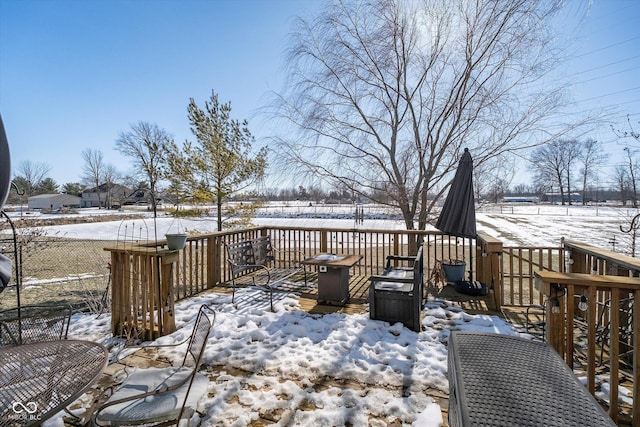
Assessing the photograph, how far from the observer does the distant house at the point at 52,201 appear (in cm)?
4556

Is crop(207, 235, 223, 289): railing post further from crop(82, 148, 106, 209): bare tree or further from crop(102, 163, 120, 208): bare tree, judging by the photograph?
crop(102, 163, 120, 208): bare tree

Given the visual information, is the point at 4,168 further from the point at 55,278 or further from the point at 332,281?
the point at 55,278

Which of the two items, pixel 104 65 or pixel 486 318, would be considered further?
pixel 104 65

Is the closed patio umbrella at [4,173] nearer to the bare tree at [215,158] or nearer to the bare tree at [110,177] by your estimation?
the bare tree at [215,158]

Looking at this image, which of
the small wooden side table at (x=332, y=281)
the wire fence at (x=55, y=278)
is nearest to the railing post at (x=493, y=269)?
the small wooden side table at (x=332, y=281)

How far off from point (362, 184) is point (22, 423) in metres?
6.13

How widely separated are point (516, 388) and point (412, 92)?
6.33 metres

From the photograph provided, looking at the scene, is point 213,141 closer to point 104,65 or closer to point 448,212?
point 104,65

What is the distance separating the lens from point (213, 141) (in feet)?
26.2

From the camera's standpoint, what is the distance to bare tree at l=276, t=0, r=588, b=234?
598 cm

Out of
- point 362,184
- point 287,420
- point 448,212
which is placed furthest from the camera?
point 362,184

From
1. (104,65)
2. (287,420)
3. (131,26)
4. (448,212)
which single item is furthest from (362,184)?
(104,65)

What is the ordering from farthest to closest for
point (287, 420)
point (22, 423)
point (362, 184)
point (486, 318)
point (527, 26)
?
point (362, 184) → point (527, 26) → point (486, 318) → point (287, 420) → point (22, 423)

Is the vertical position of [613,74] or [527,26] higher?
[527,26]
